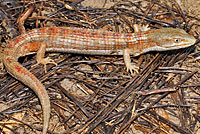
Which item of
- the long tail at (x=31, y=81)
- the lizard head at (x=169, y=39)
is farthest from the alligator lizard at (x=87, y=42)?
the long tail at (x=31, y=81)

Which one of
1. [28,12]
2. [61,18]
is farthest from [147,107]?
[28,12]

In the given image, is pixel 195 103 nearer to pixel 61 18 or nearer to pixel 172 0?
pixel 172 0

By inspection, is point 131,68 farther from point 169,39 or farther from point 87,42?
point 87,42

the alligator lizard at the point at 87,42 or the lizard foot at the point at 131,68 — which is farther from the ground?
the alligator lizard at the point at 87,42

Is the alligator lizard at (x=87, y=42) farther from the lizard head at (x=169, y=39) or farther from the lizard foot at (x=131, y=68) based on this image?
the lizard foot at (x=131, y=68)

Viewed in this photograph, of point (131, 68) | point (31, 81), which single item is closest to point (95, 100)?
point (131, 68)

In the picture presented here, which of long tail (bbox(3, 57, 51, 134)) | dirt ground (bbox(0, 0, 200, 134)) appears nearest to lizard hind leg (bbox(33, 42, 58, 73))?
dirt ground (bbox(0, 0, 200, 134))
